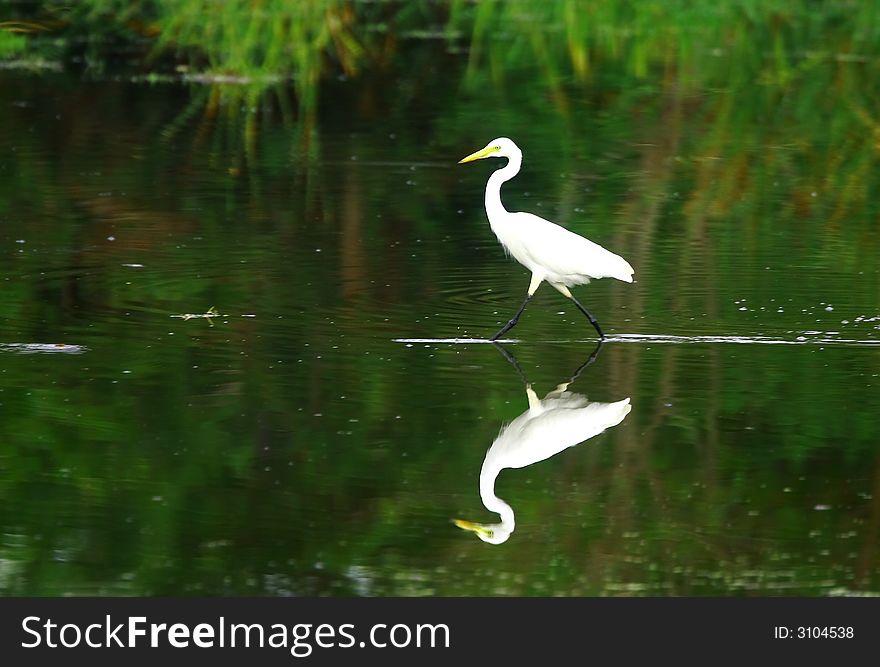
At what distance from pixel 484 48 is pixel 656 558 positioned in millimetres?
19931

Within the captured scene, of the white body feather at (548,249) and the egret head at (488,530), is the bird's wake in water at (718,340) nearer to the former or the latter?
the white body feather at (548,249)

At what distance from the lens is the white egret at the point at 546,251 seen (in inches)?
388

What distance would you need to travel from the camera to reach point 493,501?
6984mm

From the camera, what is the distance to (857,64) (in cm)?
2358

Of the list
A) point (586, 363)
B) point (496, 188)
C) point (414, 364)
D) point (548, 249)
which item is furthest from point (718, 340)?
point (414, 364)

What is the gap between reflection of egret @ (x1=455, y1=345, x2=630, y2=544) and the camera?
22.5ft

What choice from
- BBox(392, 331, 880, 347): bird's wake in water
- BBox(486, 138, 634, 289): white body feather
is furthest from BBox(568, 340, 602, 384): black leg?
BBox(486, 138, 634, 289): white body feather

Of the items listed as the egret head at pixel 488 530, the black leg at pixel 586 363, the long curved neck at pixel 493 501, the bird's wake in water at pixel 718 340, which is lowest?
the egret head at pixel 488 530

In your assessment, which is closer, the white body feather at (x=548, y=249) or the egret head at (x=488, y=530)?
the egret head at (x=488, y=530)

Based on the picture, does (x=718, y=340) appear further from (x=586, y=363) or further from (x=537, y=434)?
(x=537, y=434)

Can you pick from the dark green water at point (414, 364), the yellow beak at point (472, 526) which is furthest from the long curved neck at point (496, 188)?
the yellow beak at point (472, 526)

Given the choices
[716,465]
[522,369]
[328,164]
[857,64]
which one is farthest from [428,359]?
[857,64]

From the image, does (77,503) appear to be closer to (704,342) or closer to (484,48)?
(704,342)

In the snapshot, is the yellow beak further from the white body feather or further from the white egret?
the white body feather
